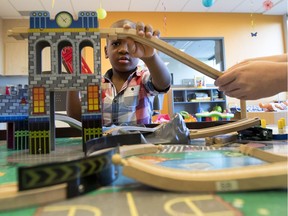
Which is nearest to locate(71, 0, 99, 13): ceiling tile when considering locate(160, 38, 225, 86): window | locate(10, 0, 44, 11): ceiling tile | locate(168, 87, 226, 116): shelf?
locate(10, 0, 44, 11): ceiling tile

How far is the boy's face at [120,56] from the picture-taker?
0.97 meters

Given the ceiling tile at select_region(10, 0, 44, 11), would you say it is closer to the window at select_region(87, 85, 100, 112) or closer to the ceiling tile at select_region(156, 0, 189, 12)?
the ceiling tile at select_region(156, 0, 189, 12)

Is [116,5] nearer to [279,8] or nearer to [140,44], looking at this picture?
[279,8]

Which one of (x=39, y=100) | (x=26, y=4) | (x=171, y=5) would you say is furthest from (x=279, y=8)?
(x=39, y=100)

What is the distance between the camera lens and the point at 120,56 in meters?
0.99

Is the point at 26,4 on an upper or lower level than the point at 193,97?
upper

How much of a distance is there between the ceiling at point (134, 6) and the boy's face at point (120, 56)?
82.2 inches

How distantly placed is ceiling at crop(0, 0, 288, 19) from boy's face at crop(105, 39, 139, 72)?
6.85ft

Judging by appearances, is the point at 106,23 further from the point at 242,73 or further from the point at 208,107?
the point at 242,73

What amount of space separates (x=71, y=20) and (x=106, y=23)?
9.50ft

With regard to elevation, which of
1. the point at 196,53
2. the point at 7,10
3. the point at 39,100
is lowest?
the point at 39,100

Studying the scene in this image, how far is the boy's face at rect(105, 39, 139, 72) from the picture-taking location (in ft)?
3.19

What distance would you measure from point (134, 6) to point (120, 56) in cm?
240

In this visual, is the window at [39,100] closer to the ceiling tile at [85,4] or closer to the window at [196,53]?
the ceiling tile at [85,4]
